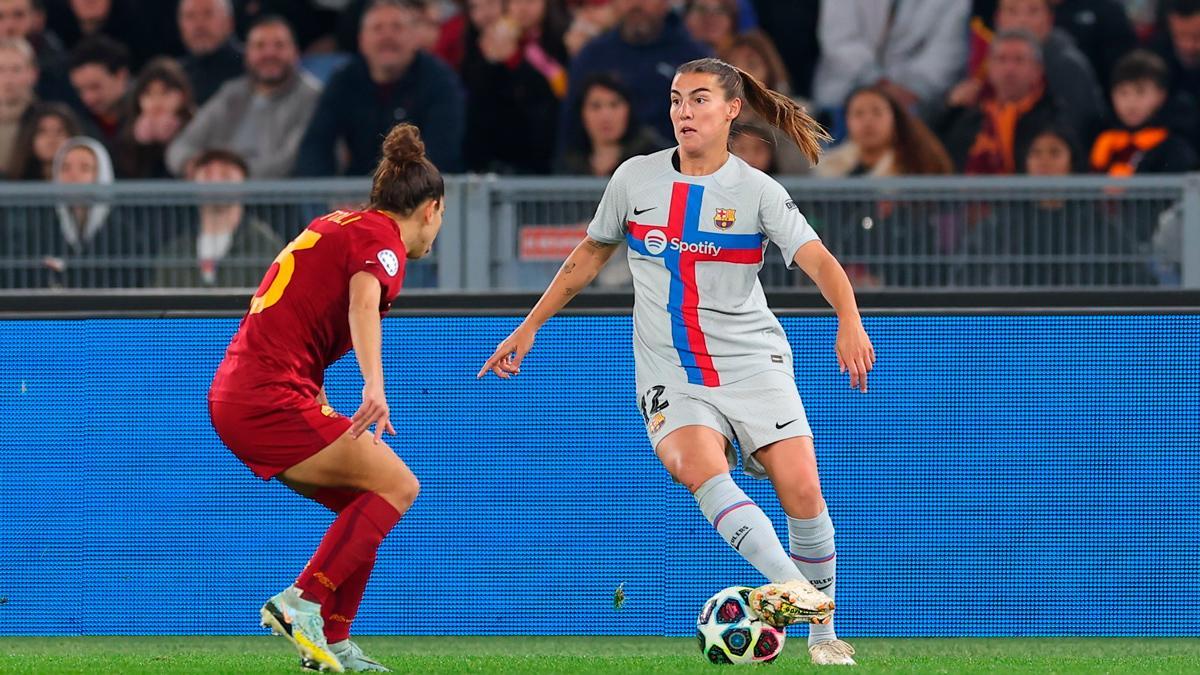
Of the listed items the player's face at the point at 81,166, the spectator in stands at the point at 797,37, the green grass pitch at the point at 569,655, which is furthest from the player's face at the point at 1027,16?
the player's face at the point at 81,166

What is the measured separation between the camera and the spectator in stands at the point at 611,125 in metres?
10.4

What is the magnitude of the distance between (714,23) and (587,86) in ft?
3.74

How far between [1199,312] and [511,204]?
3308 millimetres

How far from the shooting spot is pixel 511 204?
888 cm

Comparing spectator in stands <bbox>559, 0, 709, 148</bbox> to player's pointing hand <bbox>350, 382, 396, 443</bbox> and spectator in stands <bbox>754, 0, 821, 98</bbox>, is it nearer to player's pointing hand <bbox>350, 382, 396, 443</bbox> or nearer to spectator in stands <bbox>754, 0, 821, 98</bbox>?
spectator in stands <bbox>754, 0, 821, 98</bbox>

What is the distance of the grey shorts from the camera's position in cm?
590

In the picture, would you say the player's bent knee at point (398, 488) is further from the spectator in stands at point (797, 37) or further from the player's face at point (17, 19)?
the player's face at point (17, 19)

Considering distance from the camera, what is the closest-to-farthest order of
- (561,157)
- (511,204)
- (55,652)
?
(55,652), (511,204), (561,157)

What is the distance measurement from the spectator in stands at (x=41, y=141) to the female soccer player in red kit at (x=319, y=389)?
19.6 ft

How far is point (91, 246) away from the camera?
9.47 meters

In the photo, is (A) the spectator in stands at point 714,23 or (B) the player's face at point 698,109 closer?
(B) the player's face at point 698,109

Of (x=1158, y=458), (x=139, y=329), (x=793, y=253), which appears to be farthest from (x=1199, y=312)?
(x=139, y=329)

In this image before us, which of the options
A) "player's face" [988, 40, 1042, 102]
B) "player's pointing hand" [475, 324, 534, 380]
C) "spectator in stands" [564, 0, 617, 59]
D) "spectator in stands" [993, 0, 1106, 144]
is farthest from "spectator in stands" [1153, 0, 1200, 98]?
"player's pointing hand" [475, 324, 534, 380]

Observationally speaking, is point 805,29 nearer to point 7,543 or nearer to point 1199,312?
point 1199,312
